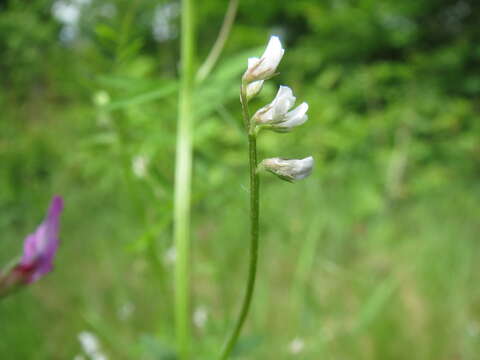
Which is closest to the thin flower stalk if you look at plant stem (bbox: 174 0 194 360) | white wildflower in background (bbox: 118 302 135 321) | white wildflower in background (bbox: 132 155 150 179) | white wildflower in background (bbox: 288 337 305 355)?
plant stem (bbox: 174 0 194 360)

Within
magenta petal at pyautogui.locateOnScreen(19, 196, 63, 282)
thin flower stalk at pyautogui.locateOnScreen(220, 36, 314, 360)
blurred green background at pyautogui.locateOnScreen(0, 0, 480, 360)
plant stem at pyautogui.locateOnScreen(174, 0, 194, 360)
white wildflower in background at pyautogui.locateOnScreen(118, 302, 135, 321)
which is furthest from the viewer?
white wildflower in background at pyautogui.locateOnScreen(118, 302, 135, 321)

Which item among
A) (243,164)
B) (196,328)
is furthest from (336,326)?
(243,164)

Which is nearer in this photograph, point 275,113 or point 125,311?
point 275,113

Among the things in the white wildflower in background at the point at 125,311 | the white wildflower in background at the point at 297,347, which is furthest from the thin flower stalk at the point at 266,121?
the white wildflower in background at the point at 125,311

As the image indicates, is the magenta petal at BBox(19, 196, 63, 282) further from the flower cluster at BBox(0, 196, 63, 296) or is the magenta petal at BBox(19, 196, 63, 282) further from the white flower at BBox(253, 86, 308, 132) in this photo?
the white flower at BBox(253, 86, 308, 132)

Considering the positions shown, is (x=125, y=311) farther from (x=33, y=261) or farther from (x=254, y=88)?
(x=254, y=88)

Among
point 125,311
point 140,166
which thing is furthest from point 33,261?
point 125,311
